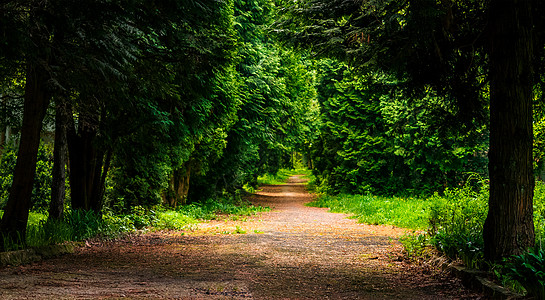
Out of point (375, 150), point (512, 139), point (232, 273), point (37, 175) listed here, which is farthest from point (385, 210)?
point (37, 175)

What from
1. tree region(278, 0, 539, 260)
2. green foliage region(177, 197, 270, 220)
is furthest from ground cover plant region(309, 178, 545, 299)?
green foliage region(177, 197, 270, 220)

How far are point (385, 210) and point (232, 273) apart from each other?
37.9ft

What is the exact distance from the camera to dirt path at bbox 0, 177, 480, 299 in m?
5.03

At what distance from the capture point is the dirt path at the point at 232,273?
16.5ft

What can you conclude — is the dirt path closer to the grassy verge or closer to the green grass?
the grassy verge

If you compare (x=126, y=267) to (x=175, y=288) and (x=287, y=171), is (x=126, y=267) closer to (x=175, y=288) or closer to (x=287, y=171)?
(x=175, y=288)

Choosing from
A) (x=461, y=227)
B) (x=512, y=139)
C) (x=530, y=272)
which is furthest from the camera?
(x=461, y=227)

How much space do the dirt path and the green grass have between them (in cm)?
308

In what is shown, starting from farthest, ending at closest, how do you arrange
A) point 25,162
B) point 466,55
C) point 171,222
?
point 171,222, point 466,55, point 25,162

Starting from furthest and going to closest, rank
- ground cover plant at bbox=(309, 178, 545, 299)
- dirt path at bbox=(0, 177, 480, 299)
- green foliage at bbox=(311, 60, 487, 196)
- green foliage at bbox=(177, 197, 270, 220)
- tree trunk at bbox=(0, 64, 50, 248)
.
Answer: green foliage at bbox=(311, 60, 487, 196) < green foliage at bbox=(177, 197, 270, 220) < tree trunk at bbox=(0, 64, 50, 248) < dirt path at bbox=(0, 177, 480, 299) < ground cover plant at bbox=(309, 178, 545, 299)

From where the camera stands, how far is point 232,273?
6375 millimetres

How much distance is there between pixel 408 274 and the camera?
6391 millimetres

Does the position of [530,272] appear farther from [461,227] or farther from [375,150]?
[375,150]

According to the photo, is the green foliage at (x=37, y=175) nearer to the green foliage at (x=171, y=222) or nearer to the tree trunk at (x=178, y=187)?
the tree trunk at (x=178, y=187)
